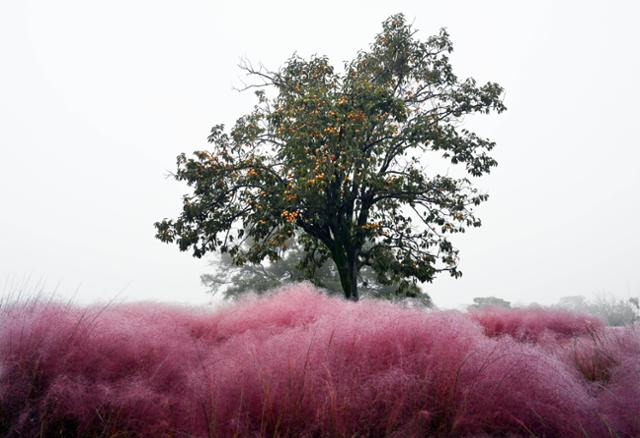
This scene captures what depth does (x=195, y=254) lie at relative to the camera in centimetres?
1156

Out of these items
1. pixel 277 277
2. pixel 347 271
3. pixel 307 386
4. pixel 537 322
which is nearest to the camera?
pixel 307 386

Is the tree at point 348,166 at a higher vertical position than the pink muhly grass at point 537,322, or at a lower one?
higher

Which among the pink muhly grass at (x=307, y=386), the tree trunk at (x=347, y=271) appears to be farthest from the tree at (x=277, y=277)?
the pink muhly grass at (x=307, y=386)

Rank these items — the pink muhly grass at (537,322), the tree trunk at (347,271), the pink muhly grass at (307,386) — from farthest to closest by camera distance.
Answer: the tree trunk at (347,271) → the pink muhly grass at (537,322) → the pink muhly grass at (307,386)

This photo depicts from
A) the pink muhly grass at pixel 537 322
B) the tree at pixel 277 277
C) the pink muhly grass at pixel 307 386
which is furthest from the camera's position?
the tree at pixel 277 277

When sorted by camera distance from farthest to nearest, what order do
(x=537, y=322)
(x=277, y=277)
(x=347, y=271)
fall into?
(x=277, y=277) → (x=347, y=271) → (x=537, y=322)

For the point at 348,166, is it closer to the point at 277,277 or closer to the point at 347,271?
the point at 347,271

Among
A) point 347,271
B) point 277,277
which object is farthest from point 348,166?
point 277,277

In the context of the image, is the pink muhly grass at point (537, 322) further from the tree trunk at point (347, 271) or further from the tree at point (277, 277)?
the tree at point (277, 277)

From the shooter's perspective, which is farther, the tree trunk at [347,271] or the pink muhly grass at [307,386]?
the tree trunk at [347,271]

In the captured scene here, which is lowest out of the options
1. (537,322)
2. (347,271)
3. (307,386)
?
(307,386)

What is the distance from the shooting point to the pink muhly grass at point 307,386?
109 inches

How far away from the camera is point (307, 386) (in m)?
3.01

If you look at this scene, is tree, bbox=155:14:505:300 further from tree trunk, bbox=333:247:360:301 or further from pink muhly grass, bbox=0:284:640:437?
pink muhly grass, bbox=0:284:640:437
